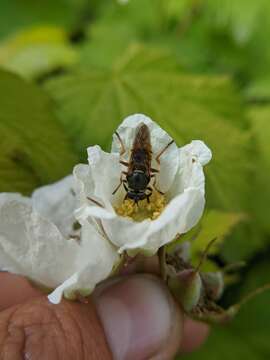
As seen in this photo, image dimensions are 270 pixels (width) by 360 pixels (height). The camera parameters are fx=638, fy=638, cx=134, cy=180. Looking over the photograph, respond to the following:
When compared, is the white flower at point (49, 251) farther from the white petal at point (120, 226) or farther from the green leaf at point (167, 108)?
the green leaf at point (167, 108)

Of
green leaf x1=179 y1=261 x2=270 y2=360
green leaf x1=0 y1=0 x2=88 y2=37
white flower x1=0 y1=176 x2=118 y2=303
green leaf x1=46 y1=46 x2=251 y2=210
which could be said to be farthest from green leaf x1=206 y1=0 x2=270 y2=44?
white flower x1=0 y1=176 x2=118 y2=303

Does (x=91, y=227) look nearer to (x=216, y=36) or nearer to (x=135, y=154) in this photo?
(x=135, y=154)

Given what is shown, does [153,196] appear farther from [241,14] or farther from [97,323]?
[241,14]

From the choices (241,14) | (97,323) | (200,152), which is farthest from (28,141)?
(241,14)

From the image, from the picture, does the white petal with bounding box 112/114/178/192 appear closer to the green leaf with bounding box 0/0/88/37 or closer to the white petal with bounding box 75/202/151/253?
the white petal with bounding box 75/202/151/253

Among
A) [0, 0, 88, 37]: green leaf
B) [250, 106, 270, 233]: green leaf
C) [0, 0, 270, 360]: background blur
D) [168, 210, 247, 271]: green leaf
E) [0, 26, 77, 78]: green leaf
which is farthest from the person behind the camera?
[0, 0, 88, 37]: green leaf

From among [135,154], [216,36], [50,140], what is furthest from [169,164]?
[216,36]
